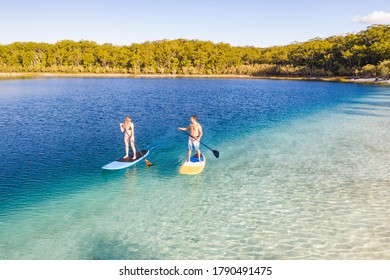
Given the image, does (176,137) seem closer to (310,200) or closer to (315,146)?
(315,146)

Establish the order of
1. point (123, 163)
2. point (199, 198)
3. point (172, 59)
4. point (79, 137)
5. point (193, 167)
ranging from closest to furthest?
point (199, 198)
point (193, 167)
point (123, 163)
point (79, 137)
point (172, 59)

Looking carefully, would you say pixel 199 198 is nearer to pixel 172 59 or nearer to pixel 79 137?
pixel 79 137

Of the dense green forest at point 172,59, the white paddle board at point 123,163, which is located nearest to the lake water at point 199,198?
the white paddle board at point 123,163

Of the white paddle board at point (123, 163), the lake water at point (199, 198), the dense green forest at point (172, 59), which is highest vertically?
the dense green forest at point (172, 59)

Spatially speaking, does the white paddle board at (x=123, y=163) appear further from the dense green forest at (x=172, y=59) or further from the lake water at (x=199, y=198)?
the dense green forest at (x=172, y=59)

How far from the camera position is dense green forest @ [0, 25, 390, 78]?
124 m

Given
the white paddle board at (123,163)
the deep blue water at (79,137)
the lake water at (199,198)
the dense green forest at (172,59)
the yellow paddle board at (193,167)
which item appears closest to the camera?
the lake water at (199,198)

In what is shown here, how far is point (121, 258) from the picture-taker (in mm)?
8383

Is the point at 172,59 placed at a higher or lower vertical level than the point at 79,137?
higher

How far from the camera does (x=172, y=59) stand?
6117 inches

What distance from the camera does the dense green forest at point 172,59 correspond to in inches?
4887

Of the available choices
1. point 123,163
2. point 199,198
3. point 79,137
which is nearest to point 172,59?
point 79,137

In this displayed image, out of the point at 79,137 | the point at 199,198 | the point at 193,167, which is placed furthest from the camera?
the point at 79,137

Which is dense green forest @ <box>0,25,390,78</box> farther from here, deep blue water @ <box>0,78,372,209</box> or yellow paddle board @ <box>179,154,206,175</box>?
yellow paddle board @ <box>179,154,206,175</box>
